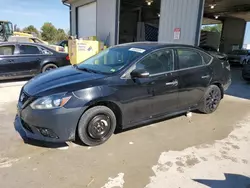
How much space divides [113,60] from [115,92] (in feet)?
2.73

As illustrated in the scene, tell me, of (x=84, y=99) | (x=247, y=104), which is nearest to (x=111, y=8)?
(x=247, y=104)

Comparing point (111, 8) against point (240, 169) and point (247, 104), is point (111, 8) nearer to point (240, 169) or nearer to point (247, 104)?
point (247, 104)

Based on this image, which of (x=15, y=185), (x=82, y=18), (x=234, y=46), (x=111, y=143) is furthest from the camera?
(x=234, y=46)

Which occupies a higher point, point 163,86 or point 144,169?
point 163,86

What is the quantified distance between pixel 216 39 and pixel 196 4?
54.1 feet

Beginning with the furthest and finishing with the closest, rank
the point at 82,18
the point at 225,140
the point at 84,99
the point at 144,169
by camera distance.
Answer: the point at 82,18 → the point at 225,140 → the point at 84,99 → the point at 144,169

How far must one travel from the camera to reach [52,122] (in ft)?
9.75

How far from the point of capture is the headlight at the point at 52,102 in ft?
9.75

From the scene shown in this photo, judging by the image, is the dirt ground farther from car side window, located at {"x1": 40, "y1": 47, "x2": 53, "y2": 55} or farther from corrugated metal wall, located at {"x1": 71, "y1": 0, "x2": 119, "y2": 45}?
corrugated metal wall, located at {"x1": 71, "y1": 0, "x2": 119, "y2": 45}

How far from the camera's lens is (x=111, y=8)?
35.4ft

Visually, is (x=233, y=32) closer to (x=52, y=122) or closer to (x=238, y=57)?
(x=238, y=57)

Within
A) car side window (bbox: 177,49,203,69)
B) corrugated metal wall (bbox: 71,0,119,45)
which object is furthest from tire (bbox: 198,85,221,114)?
corrugated metal wall (bbox: 71,0,119,45)

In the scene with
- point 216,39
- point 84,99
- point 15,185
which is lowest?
point 15,185

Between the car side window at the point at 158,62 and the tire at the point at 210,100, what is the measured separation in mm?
1230
